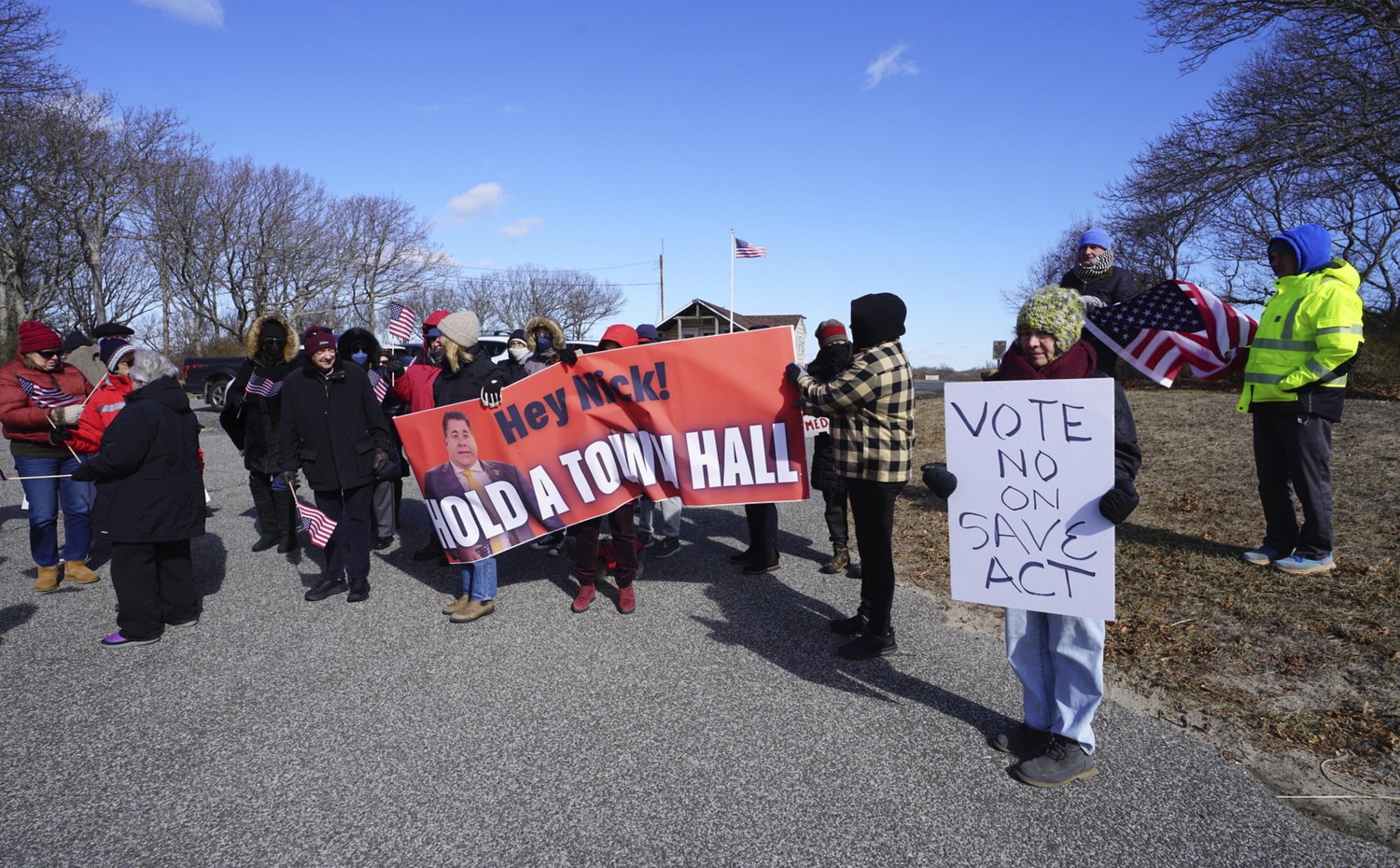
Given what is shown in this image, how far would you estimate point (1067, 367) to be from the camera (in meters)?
3.00

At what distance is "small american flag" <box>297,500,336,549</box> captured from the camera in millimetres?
5320

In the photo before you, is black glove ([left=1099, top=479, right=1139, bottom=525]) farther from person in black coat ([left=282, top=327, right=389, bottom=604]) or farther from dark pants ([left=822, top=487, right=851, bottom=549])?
person in black coat ([left=282, top=327, right=389, bottom=604])

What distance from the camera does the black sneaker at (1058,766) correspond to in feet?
9.69

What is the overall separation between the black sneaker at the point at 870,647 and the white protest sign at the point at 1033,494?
1.03 m

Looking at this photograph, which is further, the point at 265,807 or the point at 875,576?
the point at 875,576

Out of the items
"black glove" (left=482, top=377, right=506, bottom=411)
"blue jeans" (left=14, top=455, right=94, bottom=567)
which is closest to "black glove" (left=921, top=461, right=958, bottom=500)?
"black glove" (left=482, top=377, right=506, bottom=411)

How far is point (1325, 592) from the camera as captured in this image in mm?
4719

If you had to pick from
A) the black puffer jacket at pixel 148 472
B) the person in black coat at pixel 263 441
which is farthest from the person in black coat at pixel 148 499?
the person in black coat at pixel 263 441

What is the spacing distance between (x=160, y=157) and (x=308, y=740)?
36.8m

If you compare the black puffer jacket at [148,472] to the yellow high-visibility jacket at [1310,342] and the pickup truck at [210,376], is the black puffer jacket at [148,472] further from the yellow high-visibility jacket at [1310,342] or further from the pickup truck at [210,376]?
the pickup truck at [210,376]

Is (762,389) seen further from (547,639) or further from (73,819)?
(73,819)

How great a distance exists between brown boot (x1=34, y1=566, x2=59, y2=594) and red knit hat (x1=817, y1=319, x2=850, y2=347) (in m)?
6.13

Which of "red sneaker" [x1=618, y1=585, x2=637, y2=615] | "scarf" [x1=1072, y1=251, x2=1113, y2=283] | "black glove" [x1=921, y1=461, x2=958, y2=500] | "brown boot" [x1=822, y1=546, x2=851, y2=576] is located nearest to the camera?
"black glove" [x1=921, y1=461, x2=958, y2=500]

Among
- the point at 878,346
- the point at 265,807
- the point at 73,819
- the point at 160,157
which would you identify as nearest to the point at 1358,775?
the point at 878,346
